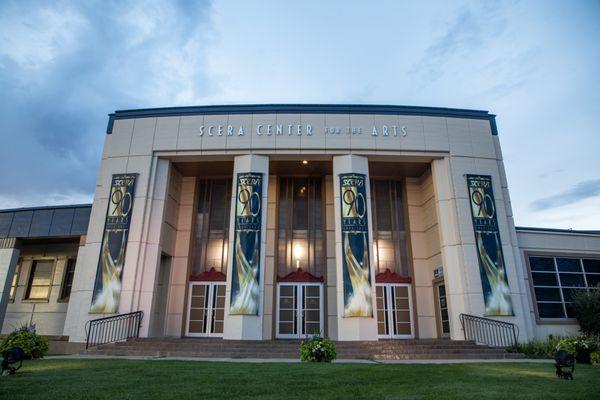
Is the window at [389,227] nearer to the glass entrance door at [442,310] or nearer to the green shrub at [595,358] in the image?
the glass entrance door at [442,310]

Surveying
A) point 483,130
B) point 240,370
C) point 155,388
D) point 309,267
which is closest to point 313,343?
point 240,370

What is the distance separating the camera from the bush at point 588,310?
16969mm

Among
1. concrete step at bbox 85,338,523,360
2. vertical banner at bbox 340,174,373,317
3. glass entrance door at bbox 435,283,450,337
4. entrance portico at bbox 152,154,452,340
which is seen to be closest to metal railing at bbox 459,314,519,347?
concrete step at bbox 85,338,523,360

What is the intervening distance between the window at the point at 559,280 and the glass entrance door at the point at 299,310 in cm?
1049

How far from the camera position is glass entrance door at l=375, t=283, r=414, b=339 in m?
19.3

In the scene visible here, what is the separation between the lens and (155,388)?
257 inches

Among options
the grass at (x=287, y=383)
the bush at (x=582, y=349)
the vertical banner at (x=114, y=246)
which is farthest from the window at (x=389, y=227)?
the vertical banner at (x=114, y=246)

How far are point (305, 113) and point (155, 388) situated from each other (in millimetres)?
15471

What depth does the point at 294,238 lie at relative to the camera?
20484 mm

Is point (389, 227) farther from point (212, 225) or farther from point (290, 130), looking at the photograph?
point (212, 225)

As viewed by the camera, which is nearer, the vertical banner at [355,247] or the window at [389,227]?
the vertical banner at [355,247]

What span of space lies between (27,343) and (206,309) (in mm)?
9016

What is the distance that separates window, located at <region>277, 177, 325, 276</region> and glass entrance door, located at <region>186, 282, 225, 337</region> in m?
3.37

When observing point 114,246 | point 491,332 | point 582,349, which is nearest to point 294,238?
point 114,246
